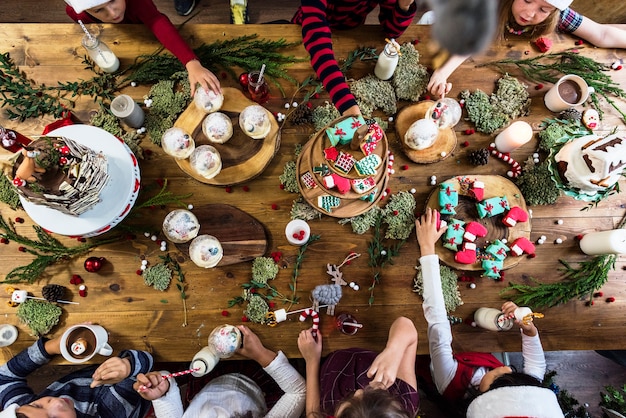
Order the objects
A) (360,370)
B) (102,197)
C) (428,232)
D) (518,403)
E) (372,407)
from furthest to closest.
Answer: (428,232) → (360,370) → (102,197) → (518,403) → (372,407)

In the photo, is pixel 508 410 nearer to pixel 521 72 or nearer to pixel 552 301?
pixel 552 301

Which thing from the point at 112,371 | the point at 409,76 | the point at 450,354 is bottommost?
the point at 450,354

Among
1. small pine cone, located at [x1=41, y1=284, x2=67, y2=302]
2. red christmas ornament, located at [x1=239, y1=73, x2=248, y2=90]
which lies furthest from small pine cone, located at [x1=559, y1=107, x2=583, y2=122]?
small pine cone, located at [x1=41, y1=284, x2=67, y2=302]

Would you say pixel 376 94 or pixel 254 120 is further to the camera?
pixel 376 94

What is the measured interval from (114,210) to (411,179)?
1.26 m

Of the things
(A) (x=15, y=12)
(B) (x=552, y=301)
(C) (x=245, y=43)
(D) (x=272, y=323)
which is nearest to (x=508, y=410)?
(B) (x=552, y=301)

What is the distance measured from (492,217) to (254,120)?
114 centimetres

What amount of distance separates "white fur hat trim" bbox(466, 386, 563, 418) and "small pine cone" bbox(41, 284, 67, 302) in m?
1.70

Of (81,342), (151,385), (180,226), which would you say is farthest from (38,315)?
(180,226)

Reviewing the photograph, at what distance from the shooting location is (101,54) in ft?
5.83

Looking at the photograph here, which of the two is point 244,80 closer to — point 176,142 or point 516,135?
point 176,142

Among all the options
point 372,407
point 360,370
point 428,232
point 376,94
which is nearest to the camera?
point 372,407

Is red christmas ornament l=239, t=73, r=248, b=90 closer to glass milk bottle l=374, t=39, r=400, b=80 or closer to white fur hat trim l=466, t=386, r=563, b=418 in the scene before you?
glass milk bottle l=374, t=39, r=400, b=80

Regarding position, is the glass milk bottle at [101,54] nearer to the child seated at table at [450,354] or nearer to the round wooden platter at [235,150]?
the round wooden platter at [235,150]
